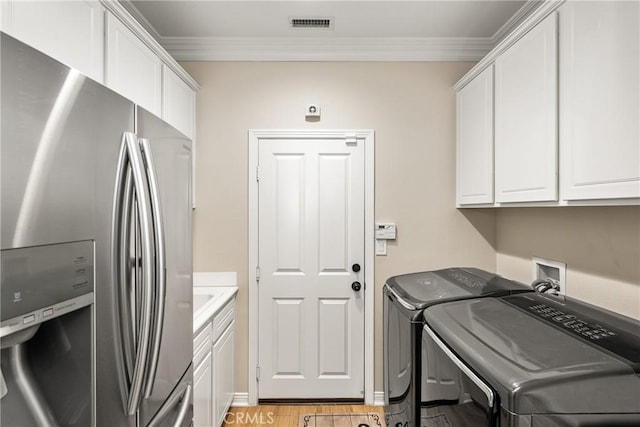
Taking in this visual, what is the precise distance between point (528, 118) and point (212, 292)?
2184 millimetres

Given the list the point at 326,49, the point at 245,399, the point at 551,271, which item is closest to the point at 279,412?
the point at 245,399

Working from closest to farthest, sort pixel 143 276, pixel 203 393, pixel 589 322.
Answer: pixel 143 276 → pixel 589 322 → pixel 203 393

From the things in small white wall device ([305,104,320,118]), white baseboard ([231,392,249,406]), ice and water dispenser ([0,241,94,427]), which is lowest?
white baseboard ([231,392,249,406])

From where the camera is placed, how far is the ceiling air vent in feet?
7.63

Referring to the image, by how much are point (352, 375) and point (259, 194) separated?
153 centimetres

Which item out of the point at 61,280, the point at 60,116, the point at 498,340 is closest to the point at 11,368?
the point at 61,280

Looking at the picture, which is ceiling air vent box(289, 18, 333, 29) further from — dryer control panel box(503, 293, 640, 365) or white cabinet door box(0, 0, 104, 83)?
dryer control panel box(503, 293, 640, 365)

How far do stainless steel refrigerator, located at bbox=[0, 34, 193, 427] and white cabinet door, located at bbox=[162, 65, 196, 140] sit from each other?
1.16 meters

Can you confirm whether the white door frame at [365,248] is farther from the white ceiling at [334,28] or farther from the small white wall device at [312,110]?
the white ceiling at [334,28]

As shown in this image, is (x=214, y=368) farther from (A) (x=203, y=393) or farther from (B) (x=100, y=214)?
(B) (x=100, y=214)

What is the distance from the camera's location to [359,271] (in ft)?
8.75

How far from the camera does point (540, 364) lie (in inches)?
33.3

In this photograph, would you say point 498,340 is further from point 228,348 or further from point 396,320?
point 228,348

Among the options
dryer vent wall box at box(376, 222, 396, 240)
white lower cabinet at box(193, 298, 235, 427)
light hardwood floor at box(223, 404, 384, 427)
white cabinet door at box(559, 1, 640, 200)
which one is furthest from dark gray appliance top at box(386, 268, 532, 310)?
light hardwood floor at box(223, 404, 384, 427)
